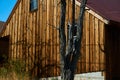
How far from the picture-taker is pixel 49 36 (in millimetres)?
21609

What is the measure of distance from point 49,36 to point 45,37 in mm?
457

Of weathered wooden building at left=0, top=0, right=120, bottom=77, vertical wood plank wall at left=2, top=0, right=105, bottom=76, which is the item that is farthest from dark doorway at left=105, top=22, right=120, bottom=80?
vertical wood plank wall at left=2, top=0, right=105, bottom=76

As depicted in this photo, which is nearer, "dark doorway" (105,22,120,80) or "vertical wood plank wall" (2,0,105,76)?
"dark doorway" (105,22,120,80)

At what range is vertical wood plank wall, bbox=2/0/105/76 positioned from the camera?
60.8 ft

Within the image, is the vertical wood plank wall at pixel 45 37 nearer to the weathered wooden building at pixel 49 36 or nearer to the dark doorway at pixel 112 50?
the weathered wooden building at pixel 49 36

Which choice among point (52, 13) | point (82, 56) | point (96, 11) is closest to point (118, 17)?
point (96, 11)

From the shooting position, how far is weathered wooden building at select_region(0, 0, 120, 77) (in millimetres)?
18297

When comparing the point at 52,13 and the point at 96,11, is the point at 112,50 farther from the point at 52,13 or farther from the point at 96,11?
the point at 52,13

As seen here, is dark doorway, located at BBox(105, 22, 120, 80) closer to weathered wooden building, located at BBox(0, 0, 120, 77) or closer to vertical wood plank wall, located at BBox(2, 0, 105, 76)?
weathered wooden building, located at BBox(0, 0, 120, 77)

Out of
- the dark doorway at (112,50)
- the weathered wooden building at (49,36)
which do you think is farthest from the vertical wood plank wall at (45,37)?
the dark doorway at (112,50)

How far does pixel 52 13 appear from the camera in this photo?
21.5 m

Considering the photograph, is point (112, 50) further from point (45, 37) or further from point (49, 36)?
point (45, 37)

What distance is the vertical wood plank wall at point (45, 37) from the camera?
1853cm

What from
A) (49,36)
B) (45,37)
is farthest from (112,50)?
(45,37)
